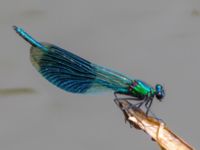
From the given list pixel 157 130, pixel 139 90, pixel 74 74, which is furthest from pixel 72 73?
pixel 157 130

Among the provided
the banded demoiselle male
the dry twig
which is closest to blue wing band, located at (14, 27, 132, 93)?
the banded demoiselle male

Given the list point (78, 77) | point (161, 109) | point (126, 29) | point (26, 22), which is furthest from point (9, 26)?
point (78, 77)

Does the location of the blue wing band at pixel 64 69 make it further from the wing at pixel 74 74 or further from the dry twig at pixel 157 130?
the dry twig at pixel 157 130

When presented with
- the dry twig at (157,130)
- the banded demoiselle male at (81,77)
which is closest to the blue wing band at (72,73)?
the banded demoiselle male at (81,77)

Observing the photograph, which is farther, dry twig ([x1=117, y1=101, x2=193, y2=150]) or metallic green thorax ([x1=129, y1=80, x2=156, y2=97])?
metallic green thorax ([x1=129, y1=80, x2=156, y2=97])

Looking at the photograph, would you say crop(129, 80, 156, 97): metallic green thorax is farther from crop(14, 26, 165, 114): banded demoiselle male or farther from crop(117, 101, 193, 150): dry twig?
crop(117, 101, 193, 150): dry twig

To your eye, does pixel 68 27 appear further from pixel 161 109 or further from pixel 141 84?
pixel 141 84

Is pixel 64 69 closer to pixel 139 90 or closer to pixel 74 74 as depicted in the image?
pixel 74 74
